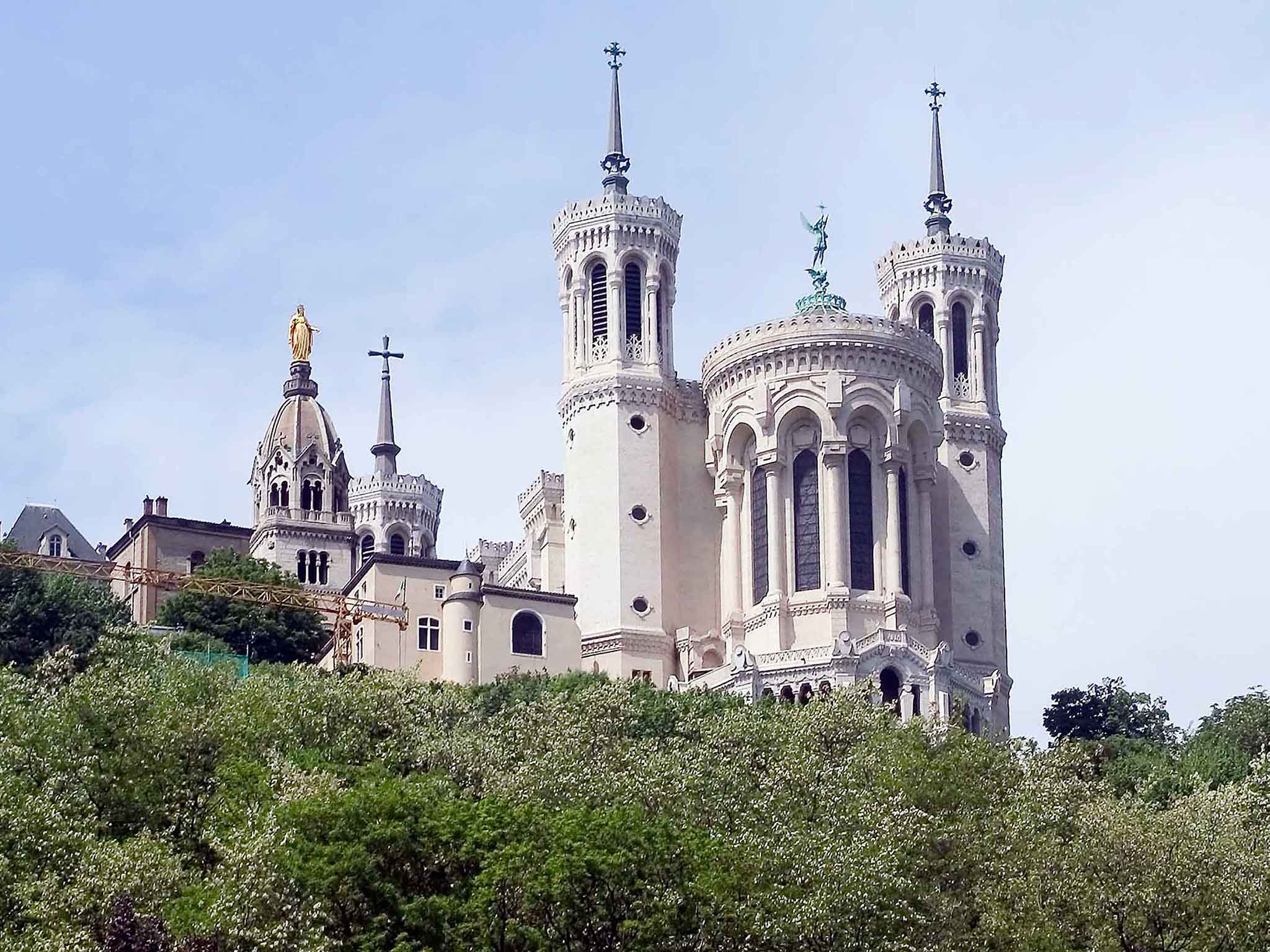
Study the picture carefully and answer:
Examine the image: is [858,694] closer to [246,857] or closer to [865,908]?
[865,908]

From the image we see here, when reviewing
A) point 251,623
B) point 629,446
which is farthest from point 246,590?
point 629,446

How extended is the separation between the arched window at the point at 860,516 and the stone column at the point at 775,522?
8.66 ft

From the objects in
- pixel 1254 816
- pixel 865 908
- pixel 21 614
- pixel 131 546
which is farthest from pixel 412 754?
pixel 131 546

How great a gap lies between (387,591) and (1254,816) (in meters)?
43.0

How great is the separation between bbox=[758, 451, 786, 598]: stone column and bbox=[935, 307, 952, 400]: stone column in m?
15.0

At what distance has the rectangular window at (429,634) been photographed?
102m

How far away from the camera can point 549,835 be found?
54594 millimetres

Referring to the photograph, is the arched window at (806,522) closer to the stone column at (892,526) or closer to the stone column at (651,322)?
the stone column at (892,526)

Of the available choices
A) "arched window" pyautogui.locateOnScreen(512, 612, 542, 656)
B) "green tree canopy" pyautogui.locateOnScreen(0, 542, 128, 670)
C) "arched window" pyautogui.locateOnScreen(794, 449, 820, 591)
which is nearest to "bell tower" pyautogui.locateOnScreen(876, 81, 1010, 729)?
"arched window" pyautogui.locateOnScreen(794, 449, 820, 591)

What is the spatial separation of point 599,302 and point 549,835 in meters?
58.8

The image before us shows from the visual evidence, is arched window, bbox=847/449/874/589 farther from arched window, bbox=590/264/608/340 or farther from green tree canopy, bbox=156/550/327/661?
green tree canopy, bbox=156/550/327/661

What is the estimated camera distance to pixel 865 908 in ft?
181

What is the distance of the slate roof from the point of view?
133375 millimetres

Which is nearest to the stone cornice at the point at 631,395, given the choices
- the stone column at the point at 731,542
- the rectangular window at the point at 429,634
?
the stone column at the point at 731,542
